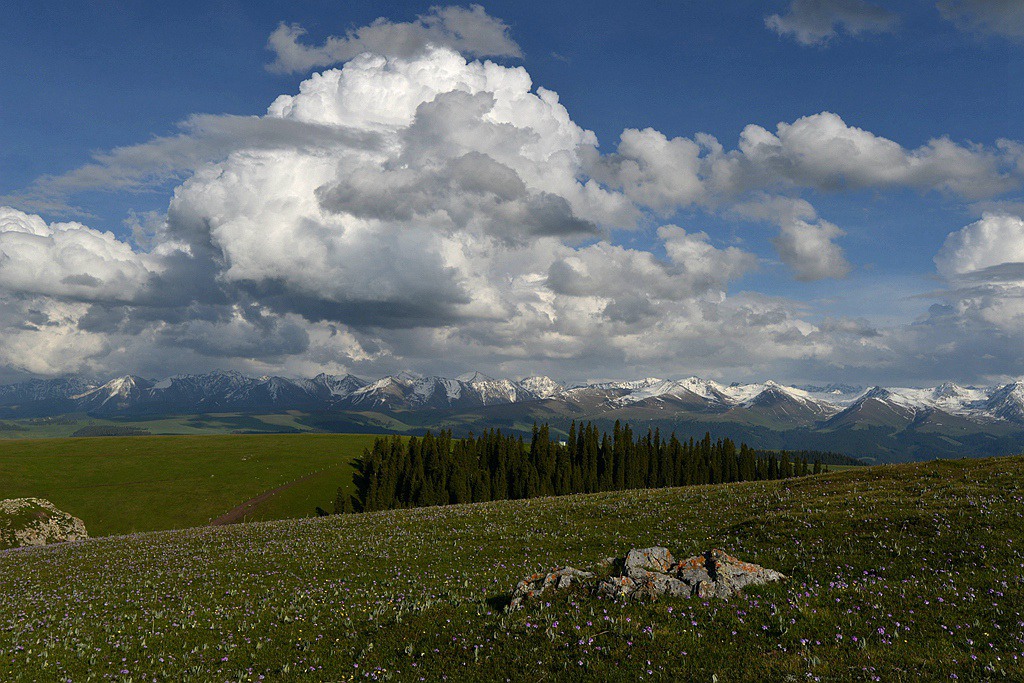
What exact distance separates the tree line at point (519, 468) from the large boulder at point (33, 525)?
4128cm

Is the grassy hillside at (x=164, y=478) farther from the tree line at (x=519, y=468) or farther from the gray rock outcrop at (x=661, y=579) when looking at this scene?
the gray rock outcrop at (x=661, y=579)

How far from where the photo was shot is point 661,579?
15734mm

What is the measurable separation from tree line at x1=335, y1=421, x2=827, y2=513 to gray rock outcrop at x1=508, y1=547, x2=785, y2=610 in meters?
99.5

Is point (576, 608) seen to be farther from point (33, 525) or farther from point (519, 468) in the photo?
point (519, 468)

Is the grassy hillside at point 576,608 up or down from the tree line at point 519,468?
up

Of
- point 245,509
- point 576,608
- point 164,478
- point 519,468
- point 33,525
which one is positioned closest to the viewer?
point 576,608

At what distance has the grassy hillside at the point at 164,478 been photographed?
106m

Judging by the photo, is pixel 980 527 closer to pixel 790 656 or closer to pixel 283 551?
pixel 790 656

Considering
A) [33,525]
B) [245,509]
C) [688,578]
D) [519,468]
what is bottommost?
[245,509]

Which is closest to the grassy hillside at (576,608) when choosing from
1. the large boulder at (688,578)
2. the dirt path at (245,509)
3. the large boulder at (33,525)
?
the large boulder at (688,578)


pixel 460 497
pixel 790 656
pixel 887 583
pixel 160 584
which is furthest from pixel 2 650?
pixel 460 497

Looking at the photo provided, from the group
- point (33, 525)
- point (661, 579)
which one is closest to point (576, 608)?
point (661, 579)

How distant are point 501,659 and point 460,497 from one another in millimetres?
106263

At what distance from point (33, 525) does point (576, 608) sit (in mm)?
93786
